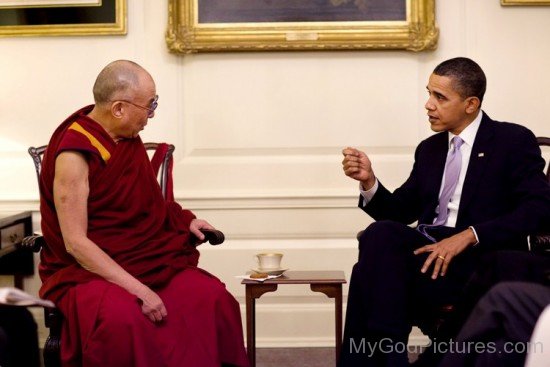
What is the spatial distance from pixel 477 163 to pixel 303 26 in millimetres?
1481

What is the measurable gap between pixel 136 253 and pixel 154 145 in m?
1.15

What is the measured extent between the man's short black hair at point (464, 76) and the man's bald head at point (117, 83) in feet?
4.55

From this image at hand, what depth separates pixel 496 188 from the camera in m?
3.83

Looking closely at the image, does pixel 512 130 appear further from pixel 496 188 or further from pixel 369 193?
pixel 369 193

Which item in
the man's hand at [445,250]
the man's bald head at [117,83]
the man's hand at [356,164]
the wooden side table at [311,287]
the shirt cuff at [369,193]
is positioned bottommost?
the wooden side table at [311,287]

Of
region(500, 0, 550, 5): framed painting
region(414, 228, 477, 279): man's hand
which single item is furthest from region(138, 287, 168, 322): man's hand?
region(500, 0, 550, 5): framed painting

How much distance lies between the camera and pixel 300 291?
5.09 meters

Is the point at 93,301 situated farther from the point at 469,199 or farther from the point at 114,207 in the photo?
the point at 469,199

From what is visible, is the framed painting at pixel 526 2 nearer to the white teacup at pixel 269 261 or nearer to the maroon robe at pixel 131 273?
the white teacup at pixel 269 261

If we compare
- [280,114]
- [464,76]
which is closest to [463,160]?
[464,76]

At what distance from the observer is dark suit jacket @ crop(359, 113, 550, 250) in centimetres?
368

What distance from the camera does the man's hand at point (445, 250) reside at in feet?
11.7

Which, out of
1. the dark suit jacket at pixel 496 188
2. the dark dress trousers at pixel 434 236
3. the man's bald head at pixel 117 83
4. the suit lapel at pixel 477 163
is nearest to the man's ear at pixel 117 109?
the man's bald head at pixel 117 83

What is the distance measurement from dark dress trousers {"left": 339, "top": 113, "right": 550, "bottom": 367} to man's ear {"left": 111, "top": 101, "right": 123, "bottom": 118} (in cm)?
113
